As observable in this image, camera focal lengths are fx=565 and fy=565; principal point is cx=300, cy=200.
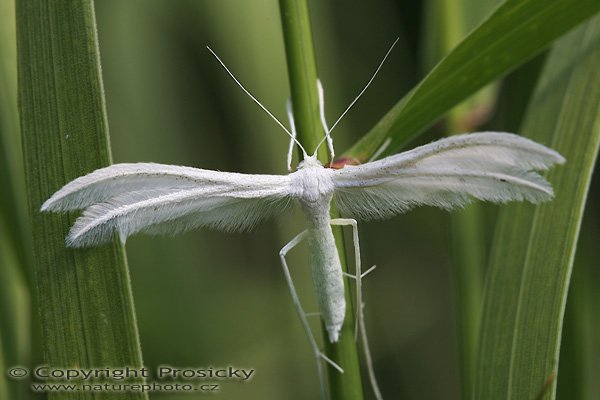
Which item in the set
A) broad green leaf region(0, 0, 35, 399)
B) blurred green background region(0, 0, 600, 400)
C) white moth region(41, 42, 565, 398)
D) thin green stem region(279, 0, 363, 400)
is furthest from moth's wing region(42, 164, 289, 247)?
blurred green background region(0, 0, 600, 400)

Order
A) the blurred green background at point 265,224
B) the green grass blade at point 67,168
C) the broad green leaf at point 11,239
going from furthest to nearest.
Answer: the blurred green background at point 265,224 < the broad green leaf at point 11,239 < the green grass blade at point 67,168

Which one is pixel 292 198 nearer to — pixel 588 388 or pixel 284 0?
pixel 284 0

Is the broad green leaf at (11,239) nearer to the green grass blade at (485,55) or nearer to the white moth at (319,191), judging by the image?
the white moth at (319,191)

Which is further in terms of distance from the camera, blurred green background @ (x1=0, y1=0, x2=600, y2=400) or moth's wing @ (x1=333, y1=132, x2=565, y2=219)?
blurred green background @ (x1=0, y1=0, x2=600, y2=400)

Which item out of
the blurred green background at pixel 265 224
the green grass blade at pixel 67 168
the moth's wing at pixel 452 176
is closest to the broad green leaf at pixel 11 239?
the green grass blade at pixel 67 168

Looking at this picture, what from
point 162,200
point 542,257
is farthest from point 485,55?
point 162,200

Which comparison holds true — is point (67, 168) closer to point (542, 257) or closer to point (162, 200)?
point (162, 200)

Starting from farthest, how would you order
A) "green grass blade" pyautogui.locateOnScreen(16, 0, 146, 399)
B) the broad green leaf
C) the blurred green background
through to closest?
the blurred green background → the broad green leaf → "green grass blade" pyautogui.locateOnScreen(16, 0, 146, 399)

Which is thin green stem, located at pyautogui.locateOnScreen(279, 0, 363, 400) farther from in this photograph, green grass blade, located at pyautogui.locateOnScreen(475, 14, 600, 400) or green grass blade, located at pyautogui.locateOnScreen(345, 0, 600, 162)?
green grass blade, located at pyautogui.locateOnScreen(475, 14, 600, 400)
